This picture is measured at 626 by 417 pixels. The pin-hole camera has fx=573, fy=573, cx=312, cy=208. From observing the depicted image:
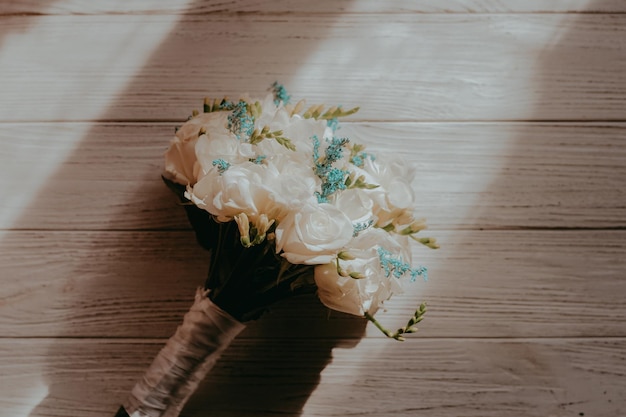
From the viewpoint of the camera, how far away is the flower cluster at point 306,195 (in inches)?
24.7

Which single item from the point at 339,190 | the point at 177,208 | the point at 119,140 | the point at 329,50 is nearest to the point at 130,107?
the point at 119,140

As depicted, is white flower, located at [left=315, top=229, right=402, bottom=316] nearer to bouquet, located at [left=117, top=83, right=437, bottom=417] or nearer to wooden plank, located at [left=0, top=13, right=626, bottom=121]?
bouquet, located at [left=117, top=83, right=437, bottom=417]

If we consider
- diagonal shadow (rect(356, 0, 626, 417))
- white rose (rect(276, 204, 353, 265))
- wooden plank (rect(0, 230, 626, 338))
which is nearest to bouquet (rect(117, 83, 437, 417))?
white rose (rect(276, 204, 353, 265))

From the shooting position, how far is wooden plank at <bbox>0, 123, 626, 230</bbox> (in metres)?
0.91

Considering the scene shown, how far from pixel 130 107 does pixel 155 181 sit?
0.13 metres

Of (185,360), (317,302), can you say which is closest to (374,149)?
(317,302)

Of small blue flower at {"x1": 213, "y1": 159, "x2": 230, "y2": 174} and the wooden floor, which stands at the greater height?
small blue flower at {"x1": 213, "y1": 159, "x2": 230, "y2": 174}

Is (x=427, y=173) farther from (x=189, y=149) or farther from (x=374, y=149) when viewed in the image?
(x=189, y=149)

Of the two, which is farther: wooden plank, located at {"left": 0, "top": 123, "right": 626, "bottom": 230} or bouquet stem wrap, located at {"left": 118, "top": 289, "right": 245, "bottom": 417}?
wooden plank, located at {"left": 0, "top": 123, "right": 626, "bottom": 230}

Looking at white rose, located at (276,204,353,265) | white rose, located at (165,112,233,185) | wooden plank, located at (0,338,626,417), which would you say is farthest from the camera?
wooden plank, located at (0,338,626,417)

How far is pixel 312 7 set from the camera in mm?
960

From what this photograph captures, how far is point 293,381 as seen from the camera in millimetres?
877

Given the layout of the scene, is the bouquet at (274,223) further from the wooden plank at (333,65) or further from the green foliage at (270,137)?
the wooden plank at (333,65)

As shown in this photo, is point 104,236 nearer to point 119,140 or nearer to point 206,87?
point 119,140
